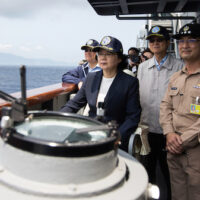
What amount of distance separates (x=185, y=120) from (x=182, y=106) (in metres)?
0.13

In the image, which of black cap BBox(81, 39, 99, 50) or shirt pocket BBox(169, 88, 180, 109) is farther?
black cap BBox(81, 39, 99, 50)

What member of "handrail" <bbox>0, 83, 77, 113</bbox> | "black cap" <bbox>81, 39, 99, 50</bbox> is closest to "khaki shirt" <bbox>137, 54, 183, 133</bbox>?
"handrail" <bbox>0, 83, 77, 113</bbox>

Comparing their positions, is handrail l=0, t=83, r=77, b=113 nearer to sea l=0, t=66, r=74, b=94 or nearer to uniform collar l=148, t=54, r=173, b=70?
sea l=0, t=66, r=74, b=94

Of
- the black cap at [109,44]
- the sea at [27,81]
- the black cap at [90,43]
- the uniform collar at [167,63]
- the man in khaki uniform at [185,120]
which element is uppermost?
the black cap at [90,43]

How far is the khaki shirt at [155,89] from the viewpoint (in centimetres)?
287

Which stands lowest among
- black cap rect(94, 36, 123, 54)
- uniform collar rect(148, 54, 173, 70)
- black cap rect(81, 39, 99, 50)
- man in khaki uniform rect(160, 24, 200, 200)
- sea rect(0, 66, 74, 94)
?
sea rect(0, 66, 74, 94)

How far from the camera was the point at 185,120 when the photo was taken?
2240 millimetres

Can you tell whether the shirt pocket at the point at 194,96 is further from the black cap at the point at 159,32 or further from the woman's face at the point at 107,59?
the black cap at the point at 159,32

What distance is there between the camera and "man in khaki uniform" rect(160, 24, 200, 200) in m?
2.19

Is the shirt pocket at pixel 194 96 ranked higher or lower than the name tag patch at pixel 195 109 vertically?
higher

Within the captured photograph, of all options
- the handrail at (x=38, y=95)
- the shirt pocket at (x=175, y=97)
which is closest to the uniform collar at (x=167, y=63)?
the shirt pocket at (x=175, y=97)

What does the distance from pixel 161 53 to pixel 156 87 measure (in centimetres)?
42

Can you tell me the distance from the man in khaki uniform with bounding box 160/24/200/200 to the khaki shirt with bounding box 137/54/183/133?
0.41 metres

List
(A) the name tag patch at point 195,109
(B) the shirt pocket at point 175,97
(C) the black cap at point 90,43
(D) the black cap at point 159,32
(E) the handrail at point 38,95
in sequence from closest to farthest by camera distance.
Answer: (A) the name tag patch at point 195,109, (B) the shirt pocket at point 175,97, (E) the handrail at point 38,95, (D) the black cap at point 159,32, (C) the black cap at point 90,43
